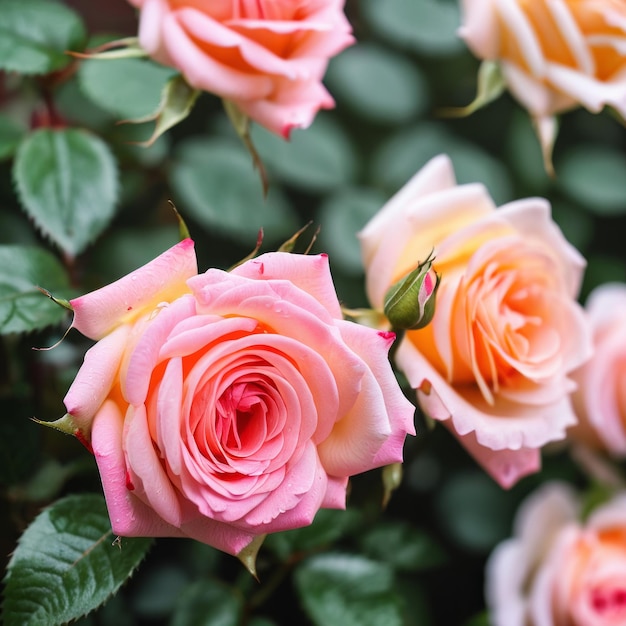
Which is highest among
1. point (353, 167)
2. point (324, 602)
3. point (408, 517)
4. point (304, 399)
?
point (304, 399)

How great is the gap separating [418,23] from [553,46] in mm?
240

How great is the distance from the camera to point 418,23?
0.77m

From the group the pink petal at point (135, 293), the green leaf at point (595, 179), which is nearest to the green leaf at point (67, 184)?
the pink petal at point (135, 293)

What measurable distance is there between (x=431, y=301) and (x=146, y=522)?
0.19 meters

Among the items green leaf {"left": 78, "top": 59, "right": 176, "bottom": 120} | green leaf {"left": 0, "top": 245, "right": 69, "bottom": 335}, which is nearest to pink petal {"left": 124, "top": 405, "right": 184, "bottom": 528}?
green leaf {"left": 0, "top": 245, "right": 69, "bottom": 335}

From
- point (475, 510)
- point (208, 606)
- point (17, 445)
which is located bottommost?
point (475, 510)

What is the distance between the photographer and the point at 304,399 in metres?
0.37

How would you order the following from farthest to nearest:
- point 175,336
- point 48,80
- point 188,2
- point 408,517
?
1. point 408,517
2. point 48,80
3. point 188,2
4. point 175,336

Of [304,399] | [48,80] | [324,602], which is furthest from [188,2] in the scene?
[324,602]

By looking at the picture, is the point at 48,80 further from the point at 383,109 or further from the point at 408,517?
the point at 408,517

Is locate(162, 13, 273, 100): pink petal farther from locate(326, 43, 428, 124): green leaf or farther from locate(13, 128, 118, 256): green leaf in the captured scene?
locate(326, 43, 428, 124): green leaf

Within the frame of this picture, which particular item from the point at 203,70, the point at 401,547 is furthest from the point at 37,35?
the point at 401,547

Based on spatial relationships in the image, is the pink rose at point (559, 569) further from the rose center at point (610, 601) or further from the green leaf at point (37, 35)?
the green leaf at point (37, 35)

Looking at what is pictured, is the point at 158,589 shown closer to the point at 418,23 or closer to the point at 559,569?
the point at 559,569
